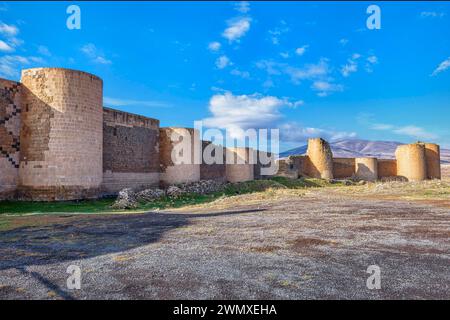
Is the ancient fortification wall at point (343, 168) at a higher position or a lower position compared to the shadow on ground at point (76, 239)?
higher

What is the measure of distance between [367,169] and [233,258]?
116ft

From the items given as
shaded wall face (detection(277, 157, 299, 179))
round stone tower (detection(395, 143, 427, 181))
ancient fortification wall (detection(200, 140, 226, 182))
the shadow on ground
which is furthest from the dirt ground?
round stone tower (detection(395, 143, 427, 181))

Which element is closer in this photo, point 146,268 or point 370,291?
point 370,291

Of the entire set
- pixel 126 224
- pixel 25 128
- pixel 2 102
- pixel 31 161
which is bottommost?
pixel 126 224

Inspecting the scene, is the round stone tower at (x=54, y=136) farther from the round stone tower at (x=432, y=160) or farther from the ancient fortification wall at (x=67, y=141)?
the round stone tower at (x=432, y=160)

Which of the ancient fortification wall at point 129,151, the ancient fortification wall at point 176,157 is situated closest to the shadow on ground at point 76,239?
the ancient fortification wall at point 129,151

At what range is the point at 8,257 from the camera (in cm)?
578

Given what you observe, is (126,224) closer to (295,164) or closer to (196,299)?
(196,299)

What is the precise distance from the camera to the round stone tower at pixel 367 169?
120 feet

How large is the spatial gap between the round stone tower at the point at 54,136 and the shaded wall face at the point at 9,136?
0.26 meters

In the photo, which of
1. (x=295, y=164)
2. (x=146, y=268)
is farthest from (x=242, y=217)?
(x=295, y=164)

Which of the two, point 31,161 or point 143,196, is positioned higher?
point 31,161

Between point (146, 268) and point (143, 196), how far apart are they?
13.8 metres
